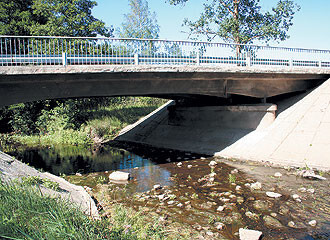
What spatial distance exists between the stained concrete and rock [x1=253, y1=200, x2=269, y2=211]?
479cm

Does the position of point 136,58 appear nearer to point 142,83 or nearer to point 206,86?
point 142,83

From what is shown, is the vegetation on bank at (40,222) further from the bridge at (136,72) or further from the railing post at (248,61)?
the railing post at (248,61)

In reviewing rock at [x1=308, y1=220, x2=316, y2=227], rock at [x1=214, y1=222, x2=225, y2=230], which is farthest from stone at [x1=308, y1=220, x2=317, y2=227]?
rock at [x1=214, y1=222, x2=225, y2=230]

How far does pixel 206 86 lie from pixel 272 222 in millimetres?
9351

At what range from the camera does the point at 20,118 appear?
24047 mm

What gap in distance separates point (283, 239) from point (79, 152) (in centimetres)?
1424

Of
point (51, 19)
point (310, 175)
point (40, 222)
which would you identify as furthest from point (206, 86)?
point (51, 19)

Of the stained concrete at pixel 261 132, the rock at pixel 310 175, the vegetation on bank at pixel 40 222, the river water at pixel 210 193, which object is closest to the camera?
the vegetation on bank at pixel 40 222

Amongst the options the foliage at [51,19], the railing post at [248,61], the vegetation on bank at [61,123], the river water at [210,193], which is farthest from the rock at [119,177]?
the foliage at [51,19]

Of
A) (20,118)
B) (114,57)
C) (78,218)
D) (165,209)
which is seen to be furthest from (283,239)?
(20,118)

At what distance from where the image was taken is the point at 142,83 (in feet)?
43.3

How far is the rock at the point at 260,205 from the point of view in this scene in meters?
7.19

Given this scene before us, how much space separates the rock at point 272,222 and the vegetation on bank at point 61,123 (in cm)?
1652

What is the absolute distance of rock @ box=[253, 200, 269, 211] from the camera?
23.6ft
